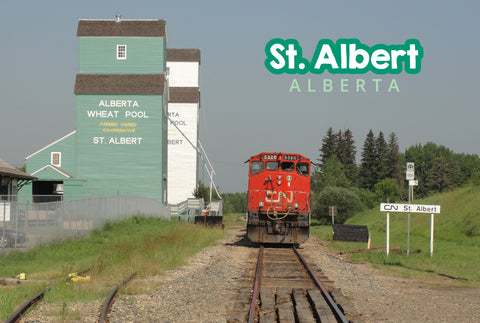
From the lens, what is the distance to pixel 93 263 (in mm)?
17344

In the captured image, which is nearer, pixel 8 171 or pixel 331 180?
pixel 8 171

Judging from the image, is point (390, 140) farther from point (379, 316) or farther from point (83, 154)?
point (379, 316)

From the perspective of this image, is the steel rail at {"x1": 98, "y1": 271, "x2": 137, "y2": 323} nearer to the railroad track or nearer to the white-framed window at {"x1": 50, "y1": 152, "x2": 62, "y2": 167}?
the railroad track

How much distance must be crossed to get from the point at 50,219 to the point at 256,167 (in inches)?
361

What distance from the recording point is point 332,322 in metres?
9.45

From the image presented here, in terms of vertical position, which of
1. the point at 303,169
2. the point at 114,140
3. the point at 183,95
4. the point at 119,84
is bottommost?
the point at 303,169

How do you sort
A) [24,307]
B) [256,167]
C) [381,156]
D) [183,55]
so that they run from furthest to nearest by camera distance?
[381,156]
[183,55]
[256,167]
[24,307]

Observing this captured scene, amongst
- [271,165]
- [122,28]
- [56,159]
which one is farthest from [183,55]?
[271,165]

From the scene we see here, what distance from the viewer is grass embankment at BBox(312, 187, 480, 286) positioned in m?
17.4

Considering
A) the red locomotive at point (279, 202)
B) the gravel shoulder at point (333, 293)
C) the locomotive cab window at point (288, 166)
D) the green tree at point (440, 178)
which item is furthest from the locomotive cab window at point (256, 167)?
the green tree at point (440, 178)

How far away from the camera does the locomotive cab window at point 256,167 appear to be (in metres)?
25.6

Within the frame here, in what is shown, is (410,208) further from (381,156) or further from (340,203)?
(381,156)

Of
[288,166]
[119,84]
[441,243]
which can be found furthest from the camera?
[119,84]

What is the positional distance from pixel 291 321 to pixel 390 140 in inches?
4567
